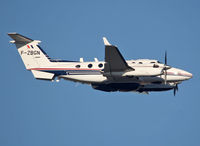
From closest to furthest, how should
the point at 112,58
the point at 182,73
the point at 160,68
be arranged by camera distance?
1. the point at 112,58
2. the point at 160,68
3. the point at 182,73

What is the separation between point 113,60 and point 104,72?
244cm

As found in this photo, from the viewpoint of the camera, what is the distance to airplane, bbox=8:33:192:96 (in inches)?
1437

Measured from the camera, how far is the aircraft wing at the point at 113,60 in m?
33.1

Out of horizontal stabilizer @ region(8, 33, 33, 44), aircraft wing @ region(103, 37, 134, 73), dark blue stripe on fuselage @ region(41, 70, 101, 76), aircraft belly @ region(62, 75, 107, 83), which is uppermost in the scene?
horizontal stabilizer @ region(8, 33, 33, 44)

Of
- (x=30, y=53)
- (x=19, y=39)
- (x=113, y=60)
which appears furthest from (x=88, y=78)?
(x=19, y=39)

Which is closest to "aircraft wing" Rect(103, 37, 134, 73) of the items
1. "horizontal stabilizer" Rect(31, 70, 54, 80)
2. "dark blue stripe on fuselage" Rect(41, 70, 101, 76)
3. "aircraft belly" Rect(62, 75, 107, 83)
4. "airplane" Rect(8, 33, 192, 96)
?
"airplane" Rect(8, 33, 192, 96)

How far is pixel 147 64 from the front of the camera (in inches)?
1485

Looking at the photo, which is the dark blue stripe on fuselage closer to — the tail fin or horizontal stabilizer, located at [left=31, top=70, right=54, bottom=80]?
horizontal stabilizer, located at [left=31, top=70, right=54, bottom=80]

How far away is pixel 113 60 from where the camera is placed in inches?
1359

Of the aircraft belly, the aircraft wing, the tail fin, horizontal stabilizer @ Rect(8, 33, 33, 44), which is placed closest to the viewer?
the aircraft wing

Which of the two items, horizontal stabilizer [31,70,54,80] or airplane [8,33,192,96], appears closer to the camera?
airplane [8,33,192,96]

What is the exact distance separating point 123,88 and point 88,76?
3927 millimetres

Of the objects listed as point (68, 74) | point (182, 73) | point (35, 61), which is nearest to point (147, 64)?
point (182, 73)

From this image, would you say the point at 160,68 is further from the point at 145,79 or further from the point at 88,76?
the point at 88,76
